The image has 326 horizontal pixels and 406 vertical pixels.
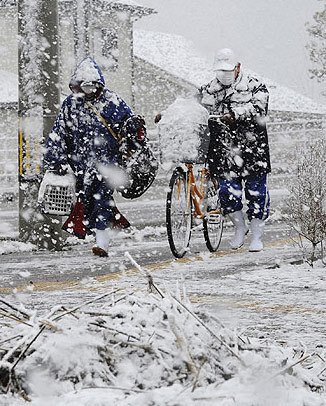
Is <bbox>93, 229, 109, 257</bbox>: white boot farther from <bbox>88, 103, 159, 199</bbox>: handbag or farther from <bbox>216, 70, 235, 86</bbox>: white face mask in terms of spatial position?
<bbox>216, 70, 235, 86</bbox>: white face mask

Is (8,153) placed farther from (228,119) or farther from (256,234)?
(228,119)

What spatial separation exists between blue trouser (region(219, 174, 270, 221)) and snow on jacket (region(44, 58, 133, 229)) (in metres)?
1.10

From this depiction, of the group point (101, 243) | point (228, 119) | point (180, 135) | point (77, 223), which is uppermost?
point (228, 119)

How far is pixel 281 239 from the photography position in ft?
33.3

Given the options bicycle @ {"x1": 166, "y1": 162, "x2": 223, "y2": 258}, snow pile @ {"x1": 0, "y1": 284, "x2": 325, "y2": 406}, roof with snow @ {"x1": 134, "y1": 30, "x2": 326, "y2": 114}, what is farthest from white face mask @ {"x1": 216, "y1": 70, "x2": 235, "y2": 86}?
roof with snow @ {"x1": 134, "y1": 30, "x2": 326, "y2": 114}

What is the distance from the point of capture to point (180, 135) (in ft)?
26.9

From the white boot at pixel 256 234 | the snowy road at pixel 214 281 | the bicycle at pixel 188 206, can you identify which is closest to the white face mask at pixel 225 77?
the bicycle at pixel 188 206

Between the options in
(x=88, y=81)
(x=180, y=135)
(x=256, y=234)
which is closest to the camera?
(x=180, y=135)

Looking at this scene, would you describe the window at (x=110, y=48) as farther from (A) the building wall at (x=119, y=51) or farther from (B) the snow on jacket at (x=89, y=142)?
(B) the snow on jacket at (x=89, y=142)

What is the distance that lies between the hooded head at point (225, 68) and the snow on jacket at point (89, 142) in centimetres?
88

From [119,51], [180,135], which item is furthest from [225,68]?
[119,51]

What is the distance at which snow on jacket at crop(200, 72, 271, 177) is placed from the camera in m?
8.73

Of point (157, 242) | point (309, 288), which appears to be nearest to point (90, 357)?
point (309, 288)

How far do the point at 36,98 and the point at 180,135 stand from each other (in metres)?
1.86
